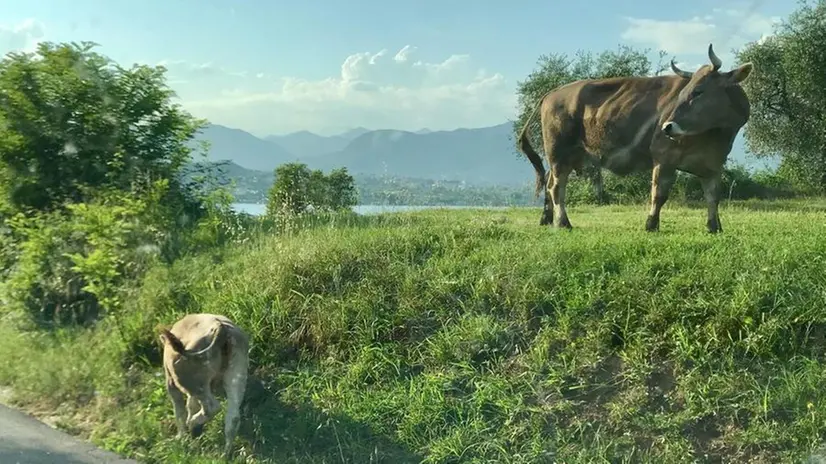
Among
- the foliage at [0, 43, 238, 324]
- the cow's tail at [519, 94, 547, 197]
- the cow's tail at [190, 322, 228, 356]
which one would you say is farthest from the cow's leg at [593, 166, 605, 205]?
the cow's tail at [190, 322, 228, 356]

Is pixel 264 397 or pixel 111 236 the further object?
pixel 111 236

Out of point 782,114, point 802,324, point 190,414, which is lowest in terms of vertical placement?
point 190,414

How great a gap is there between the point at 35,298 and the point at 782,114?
27.1m

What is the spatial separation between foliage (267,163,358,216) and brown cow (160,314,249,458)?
4632mm

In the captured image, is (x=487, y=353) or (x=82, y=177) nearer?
(x=487, y=353)

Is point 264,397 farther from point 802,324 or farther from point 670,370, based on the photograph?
point 802,324

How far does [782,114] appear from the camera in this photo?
30.0 meters

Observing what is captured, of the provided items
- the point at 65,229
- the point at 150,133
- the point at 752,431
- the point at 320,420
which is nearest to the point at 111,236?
the point at 65,229

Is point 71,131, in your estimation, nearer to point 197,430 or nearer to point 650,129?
point 197,430

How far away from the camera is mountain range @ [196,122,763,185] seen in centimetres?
3175

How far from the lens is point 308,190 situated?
18.0m

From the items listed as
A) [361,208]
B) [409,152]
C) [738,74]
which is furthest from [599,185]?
[409,152]

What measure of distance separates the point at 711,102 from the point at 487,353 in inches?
217

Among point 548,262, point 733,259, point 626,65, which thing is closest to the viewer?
point 733,259
